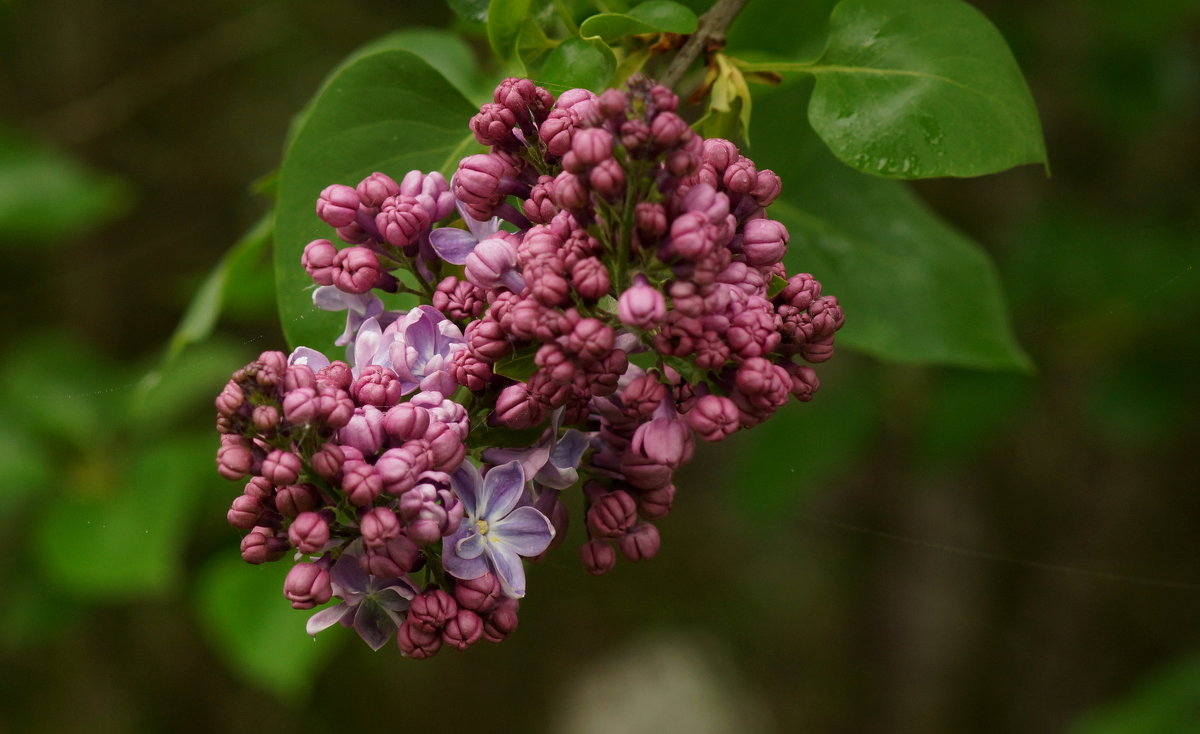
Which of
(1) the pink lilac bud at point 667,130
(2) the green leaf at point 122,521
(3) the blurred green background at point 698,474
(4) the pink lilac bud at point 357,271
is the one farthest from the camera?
(3) the blurred green background at point 698,474

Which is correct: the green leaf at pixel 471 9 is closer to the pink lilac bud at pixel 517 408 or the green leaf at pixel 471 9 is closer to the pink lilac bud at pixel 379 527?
the pink lilac bud at pixel 517 408

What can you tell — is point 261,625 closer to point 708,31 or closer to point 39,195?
point 39,195

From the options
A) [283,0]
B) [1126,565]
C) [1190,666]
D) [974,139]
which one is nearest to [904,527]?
[1126,565]

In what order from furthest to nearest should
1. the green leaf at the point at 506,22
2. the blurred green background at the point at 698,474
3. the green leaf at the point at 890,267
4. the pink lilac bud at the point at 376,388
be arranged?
the blurred green background at the point at 698,474 < the green leaf at the point at 890,267 < the green leaf at the point at 506,22 < the pink lilac bud at the point at 376,388

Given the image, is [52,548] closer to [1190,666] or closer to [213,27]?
[213,27]

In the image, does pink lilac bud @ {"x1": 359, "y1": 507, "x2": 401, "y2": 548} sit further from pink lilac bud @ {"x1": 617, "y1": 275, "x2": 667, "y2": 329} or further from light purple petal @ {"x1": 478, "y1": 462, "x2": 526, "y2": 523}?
pink lilac bud @ {"x1": 617, "y1": 275, "x2": 667, "y2": 329}

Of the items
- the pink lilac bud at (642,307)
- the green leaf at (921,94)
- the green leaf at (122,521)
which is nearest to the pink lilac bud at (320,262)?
the pink lilac bud at (642,307)

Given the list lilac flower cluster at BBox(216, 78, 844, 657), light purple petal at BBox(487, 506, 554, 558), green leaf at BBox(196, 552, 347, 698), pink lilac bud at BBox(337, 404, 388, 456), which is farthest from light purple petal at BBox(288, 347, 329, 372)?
green leaf at BBox(196, 552, 347, 698)
